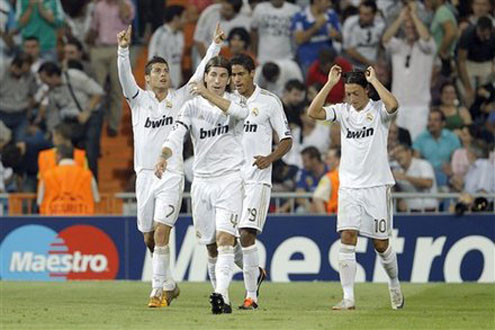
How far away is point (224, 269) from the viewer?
49.5 feet

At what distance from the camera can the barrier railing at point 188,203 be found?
21797mm

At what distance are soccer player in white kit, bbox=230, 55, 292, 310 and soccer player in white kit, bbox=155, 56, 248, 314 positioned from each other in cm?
58

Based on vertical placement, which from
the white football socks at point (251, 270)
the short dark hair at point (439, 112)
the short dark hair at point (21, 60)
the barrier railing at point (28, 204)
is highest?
the short dark hair at point (21, 60)

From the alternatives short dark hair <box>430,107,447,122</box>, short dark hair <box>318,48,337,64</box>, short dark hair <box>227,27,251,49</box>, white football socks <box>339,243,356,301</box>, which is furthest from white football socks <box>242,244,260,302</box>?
short dark hair <box>227,27,251,49</box>

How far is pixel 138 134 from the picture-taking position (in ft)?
55.9

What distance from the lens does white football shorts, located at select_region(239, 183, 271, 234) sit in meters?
16.5

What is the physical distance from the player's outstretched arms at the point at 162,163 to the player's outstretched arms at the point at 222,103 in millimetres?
635

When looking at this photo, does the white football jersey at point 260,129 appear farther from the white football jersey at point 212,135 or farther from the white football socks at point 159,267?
the white football socks at point 159,267

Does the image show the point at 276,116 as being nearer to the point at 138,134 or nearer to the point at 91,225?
the point at 138,134

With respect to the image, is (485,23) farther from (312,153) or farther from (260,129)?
(260,129)

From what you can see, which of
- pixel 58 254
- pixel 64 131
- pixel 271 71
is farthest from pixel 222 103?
pixel 271 71

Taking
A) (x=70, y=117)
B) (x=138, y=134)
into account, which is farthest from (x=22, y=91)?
(x=138, y=134)

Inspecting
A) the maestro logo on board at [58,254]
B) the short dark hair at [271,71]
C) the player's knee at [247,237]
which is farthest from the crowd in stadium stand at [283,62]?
the player's knee at [247,237]

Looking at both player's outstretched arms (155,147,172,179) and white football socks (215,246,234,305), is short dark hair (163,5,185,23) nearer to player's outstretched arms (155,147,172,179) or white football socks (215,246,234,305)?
player's outstretched arms (155,147,172,179)
